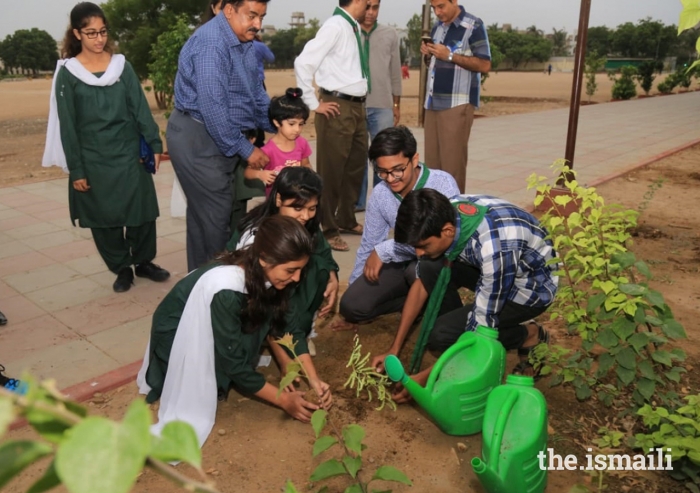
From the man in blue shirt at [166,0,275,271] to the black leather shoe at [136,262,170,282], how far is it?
57 centimetres

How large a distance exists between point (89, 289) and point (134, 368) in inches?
45.5

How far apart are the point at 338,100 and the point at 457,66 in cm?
92

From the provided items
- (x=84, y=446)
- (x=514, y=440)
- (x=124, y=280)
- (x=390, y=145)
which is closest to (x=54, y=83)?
(x=124, y=280)

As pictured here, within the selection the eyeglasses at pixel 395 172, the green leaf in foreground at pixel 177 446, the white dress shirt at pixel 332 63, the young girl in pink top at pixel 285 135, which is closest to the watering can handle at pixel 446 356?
the eyeglasses at pixel 395 172

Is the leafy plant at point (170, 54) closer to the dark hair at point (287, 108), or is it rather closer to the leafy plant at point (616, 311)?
the dark hair at point (287, 108)

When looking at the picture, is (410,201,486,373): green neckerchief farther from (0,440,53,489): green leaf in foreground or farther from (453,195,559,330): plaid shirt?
(0,440,53,489): green leaf in foreground

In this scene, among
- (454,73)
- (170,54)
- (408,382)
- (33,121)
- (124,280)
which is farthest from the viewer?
(33,121)

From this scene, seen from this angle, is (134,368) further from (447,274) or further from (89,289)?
(447,274)

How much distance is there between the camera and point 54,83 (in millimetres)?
3506

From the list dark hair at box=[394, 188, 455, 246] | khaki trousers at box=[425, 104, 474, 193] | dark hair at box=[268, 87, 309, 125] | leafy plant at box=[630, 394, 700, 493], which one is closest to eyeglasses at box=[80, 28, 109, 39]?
dark hair at box=[268, 87, 309, 125]

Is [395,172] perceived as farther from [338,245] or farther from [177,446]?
[177,446]

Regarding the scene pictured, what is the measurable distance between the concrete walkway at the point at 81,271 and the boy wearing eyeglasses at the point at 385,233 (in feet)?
2.94

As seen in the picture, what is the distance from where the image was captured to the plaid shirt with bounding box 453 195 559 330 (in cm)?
Result: 242

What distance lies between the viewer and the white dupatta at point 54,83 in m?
3.45
